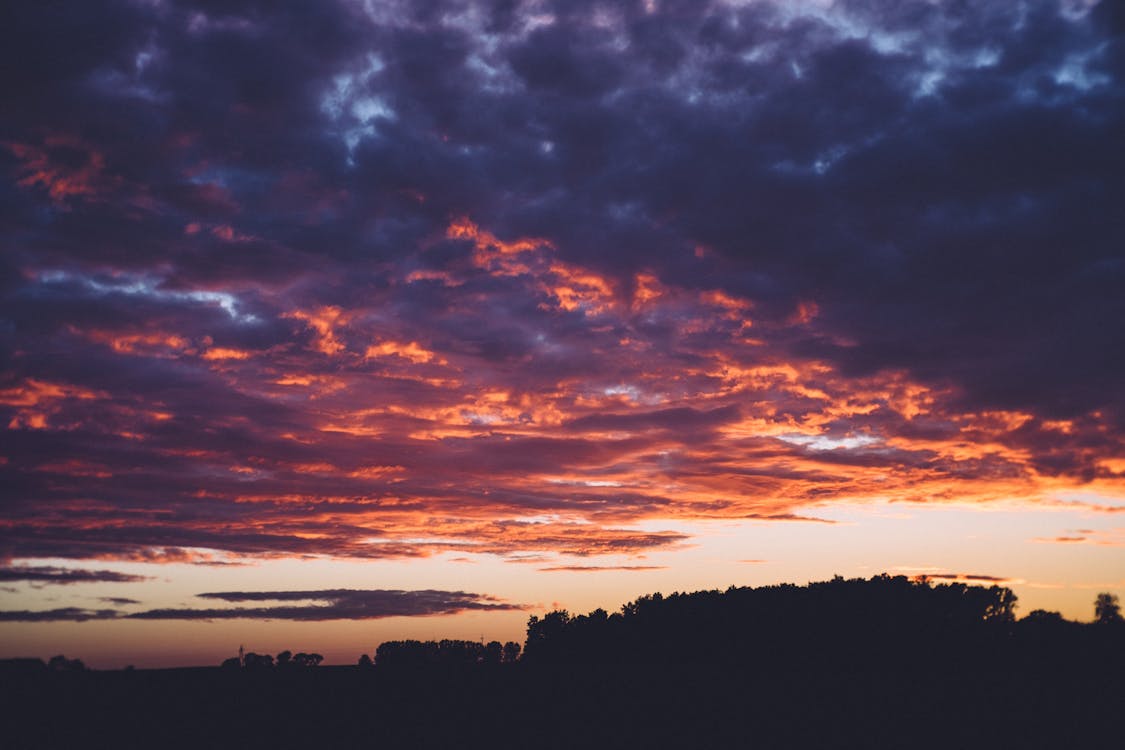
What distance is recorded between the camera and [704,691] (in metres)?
92.7

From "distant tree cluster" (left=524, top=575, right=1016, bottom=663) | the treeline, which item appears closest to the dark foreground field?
the treeline

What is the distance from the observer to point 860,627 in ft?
497

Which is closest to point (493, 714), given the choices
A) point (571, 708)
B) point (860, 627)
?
point (571, 708)

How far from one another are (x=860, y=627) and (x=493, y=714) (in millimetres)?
102151

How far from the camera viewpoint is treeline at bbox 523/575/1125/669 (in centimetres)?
13975

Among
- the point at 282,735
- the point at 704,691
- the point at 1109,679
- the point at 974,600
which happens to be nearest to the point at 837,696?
the point at 704,691

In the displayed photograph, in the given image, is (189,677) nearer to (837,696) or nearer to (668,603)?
(837,696)

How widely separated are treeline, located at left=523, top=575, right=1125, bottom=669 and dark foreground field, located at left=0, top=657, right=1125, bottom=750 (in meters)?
49.5

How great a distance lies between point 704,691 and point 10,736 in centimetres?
6310

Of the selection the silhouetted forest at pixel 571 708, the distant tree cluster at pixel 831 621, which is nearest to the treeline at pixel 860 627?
the distant tree cluster at pixel 831 621

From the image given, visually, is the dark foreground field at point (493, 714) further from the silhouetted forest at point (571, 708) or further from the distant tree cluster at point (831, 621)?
the distant tree cluster at point (831, 621)

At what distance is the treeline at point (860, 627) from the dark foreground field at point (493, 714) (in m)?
49.5

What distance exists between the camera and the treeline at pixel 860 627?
458 feet

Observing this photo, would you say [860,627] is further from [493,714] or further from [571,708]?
[493,714]
